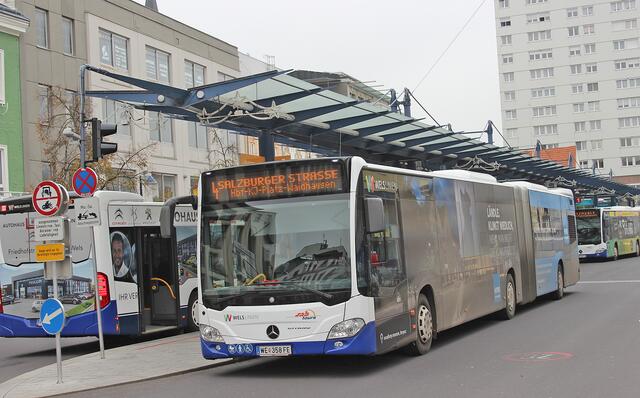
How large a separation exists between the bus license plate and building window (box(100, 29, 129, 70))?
94.3 ft

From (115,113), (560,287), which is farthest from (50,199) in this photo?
(115,113)

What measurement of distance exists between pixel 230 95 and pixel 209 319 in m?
5.99

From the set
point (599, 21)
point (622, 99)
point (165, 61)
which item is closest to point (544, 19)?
point (599, 21)

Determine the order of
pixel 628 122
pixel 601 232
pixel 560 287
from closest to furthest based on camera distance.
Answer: pixel 560 287
pixel 601 232
pixel 628 122

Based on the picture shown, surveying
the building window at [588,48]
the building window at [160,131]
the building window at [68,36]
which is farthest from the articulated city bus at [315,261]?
the building window at [588,48]

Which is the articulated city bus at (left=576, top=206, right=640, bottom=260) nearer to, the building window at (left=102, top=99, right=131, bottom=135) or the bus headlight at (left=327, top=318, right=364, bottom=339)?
the building window at (left=102, top=99, right=131, bottom=135)

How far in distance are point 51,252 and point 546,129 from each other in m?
114

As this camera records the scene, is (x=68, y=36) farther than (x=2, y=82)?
Yes

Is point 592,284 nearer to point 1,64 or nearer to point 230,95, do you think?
point 230,95

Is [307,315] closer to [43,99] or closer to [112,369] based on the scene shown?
[112,369]

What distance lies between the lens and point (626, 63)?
375ft

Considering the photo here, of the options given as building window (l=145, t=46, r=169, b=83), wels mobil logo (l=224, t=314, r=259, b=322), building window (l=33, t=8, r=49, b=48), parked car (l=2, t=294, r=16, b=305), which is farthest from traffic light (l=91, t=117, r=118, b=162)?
building window (l=145, t=46, r=169, b=83)

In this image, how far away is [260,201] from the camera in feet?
35.4

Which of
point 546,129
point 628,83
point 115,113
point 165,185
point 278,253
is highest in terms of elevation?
point 628,83
